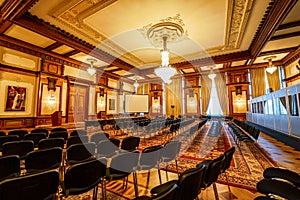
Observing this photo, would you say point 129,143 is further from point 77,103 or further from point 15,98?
point 77,103

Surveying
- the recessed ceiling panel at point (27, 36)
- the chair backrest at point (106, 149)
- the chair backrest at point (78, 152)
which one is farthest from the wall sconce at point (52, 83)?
the chair backrest at point (78, 152)

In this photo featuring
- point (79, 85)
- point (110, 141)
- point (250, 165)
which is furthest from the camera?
point (79, 85)

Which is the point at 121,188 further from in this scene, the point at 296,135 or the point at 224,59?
the point at 224,59

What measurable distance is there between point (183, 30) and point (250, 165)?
534 centimetres

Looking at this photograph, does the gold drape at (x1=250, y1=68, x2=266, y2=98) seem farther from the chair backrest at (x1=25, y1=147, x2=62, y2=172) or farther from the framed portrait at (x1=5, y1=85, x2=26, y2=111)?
the framed portrait at (x1=5, y1=85, x2=26, y2=111)

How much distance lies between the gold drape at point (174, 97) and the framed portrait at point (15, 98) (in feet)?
36.0

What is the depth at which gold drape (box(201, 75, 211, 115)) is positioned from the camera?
1311cm

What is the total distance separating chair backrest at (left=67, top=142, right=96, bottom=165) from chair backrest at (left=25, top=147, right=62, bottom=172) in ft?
0.71

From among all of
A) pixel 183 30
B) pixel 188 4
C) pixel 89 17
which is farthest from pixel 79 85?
pixel 188 4

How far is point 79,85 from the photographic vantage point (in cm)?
1022

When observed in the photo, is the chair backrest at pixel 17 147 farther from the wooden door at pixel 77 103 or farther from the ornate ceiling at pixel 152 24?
the wooden door at pixel 77 103

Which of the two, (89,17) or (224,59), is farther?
(224,59)

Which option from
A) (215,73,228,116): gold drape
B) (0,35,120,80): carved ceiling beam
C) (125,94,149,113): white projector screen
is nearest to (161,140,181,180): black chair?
(0,35,120,80): carved ceiling beam

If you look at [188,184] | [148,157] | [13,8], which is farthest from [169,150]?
[13,8]
